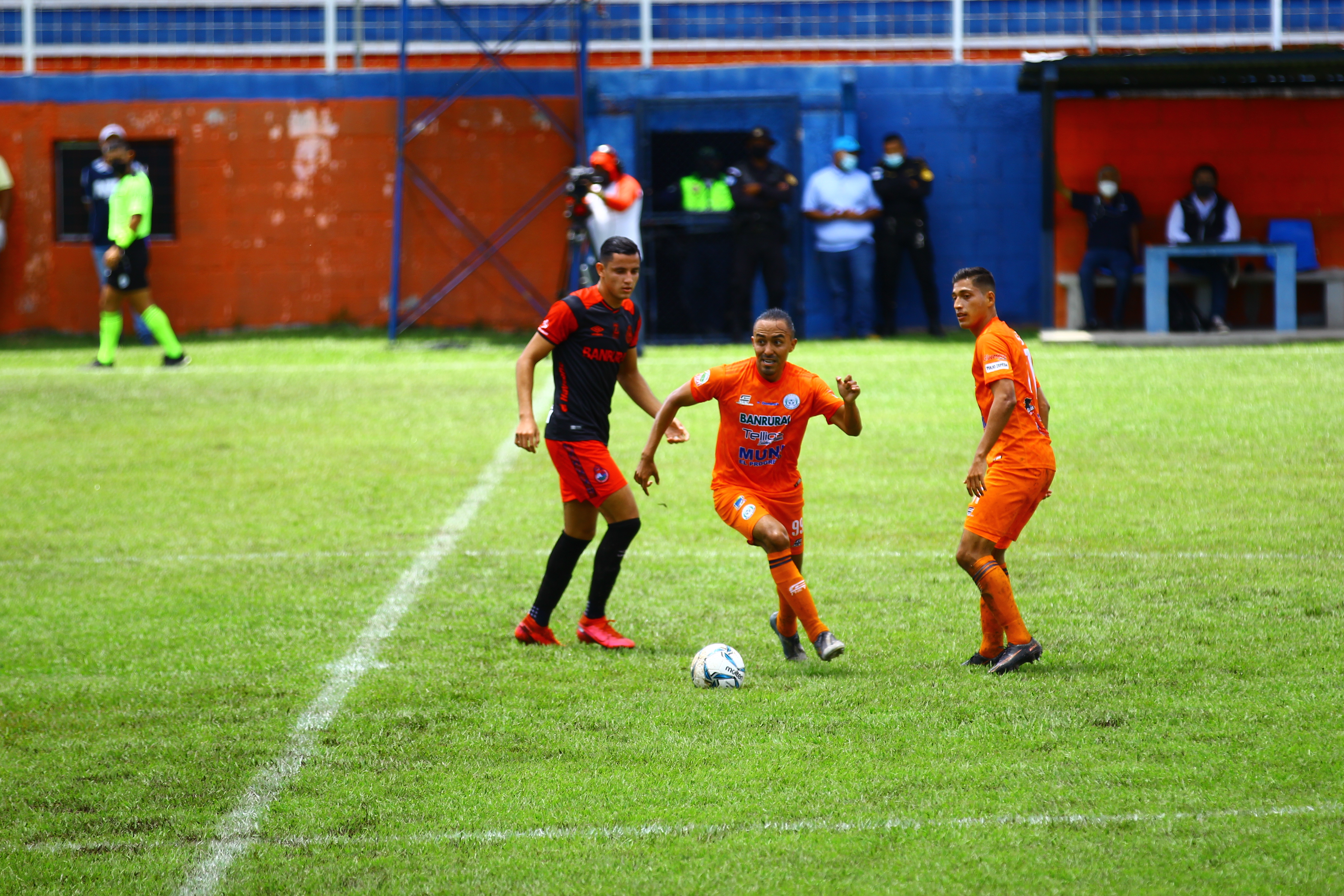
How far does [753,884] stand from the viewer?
13.4 feet

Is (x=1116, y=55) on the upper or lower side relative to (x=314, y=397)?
upper

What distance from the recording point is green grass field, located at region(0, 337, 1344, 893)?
4301 millimetres

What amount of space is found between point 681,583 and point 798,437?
176cm

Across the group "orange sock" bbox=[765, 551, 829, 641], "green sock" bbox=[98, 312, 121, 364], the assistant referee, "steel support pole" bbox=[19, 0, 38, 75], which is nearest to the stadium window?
"steel support pole" bbox=[19, 0, 38, 75]

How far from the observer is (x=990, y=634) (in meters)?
6.13

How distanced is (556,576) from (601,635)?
345 mm

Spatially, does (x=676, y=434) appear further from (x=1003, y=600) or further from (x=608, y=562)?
(x=1003, y=600)

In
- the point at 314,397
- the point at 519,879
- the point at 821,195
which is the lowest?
the point at 519,879

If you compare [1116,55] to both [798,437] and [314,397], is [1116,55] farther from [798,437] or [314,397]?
[798,437]

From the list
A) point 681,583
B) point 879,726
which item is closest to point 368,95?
point 681,583

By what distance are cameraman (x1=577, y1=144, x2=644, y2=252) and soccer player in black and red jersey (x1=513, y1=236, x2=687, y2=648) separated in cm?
1013

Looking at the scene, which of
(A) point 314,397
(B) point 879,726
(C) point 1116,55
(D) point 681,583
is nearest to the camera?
(B) point 879,726

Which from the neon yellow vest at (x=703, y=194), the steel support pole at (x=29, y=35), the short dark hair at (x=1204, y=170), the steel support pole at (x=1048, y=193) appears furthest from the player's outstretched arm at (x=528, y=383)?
the steel support pole at (x=29, y=35)

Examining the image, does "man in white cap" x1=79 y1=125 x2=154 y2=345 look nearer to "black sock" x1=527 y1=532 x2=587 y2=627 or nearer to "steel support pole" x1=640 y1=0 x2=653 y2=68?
"steel support pole" x1=640 y1=0 x2=653 y2=68
